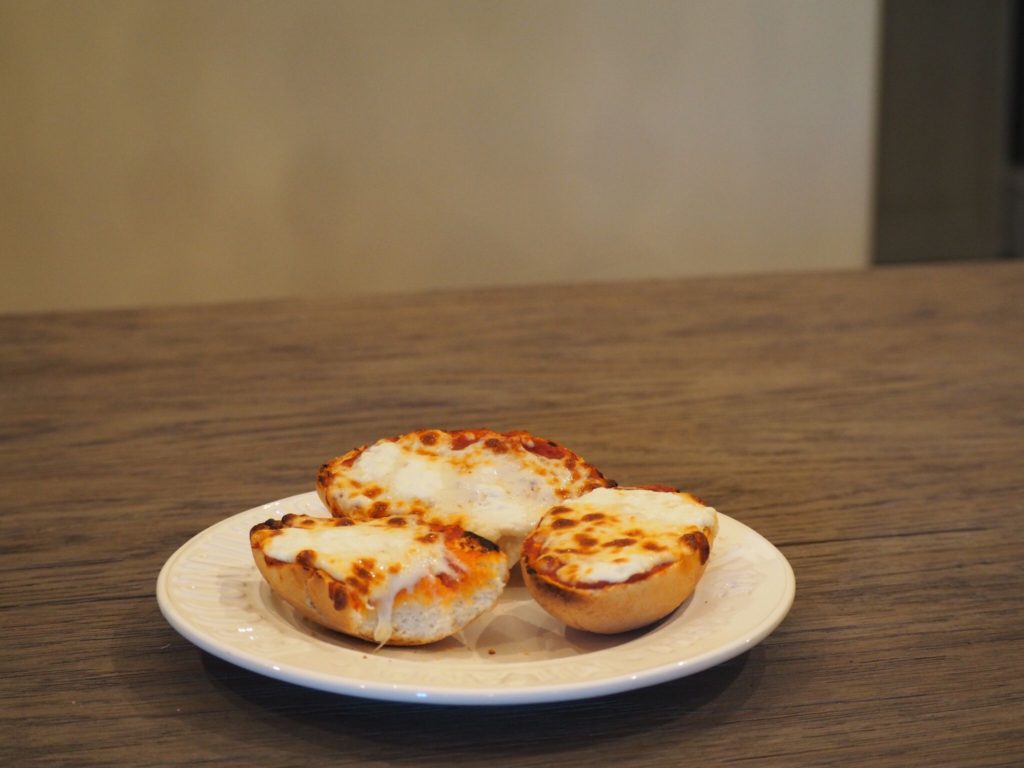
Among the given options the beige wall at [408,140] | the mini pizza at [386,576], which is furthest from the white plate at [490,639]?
the beige wall at [408,140]

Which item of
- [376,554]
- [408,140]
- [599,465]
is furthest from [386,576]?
[408,140]

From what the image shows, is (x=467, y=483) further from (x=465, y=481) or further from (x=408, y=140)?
(x=408, y=140)

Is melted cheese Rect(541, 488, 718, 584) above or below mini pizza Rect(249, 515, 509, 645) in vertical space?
above

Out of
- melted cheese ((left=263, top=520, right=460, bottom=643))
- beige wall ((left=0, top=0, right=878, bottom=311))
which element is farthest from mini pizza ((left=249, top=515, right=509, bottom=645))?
beige wall ((left=0, top=0, right=878, bottom=311))

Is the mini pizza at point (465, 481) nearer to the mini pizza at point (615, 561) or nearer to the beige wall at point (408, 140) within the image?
the mini pizza at point (615, 561)

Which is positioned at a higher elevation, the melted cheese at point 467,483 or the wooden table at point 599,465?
the melted cheese at point 467,483

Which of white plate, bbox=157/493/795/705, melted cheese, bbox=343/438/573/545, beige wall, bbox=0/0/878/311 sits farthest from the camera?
beige wall, bbox=0/0/878/311

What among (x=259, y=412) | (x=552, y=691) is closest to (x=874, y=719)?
(x=552, y=691)

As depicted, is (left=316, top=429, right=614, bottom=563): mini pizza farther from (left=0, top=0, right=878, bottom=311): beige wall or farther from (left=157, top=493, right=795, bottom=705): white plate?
(left=0, top=0, right=878, bottom=311): beige wall
